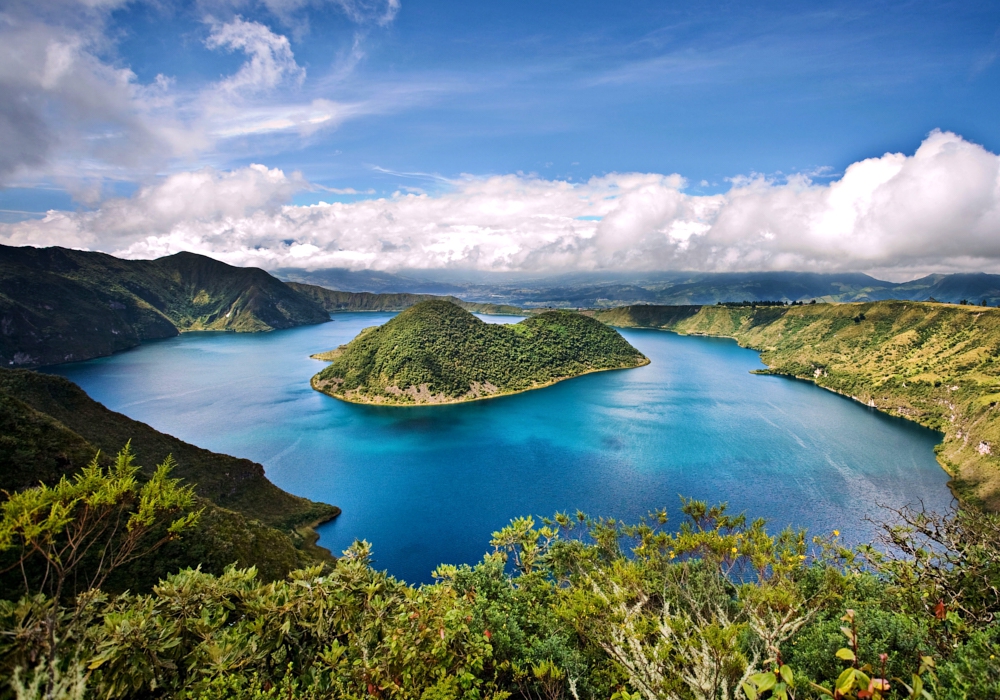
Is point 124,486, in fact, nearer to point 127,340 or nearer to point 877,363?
point 877,363

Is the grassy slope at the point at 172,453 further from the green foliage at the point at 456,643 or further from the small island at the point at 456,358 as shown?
the small island at the point at 456,358

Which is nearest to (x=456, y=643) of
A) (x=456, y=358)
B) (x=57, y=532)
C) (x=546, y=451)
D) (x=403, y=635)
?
(x=403, y=635)

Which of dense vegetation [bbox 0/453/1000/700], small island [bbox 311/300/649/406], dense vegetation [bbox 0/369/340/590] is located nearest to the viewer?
dense vegetation [bbox 0/453/1000/700]

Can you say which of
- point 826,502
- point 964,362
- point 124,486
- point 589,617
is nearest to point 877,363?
point 964,362

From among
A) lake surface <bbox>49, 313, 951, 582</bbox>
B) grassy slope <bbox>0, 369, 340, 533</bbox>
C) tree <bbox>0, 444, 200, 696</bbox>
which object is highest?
tree <bbox>0, 444, 200, 696</bbox>

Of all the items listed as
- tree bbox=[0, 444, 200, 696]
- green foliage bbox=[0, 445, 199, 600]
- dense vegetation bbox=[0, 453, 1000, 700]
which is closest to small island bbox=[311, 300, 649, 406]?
dense vegetation bbox=[0, 453, 1000, 700]

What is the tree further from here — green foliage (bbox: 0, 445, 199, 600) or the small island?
the small island
